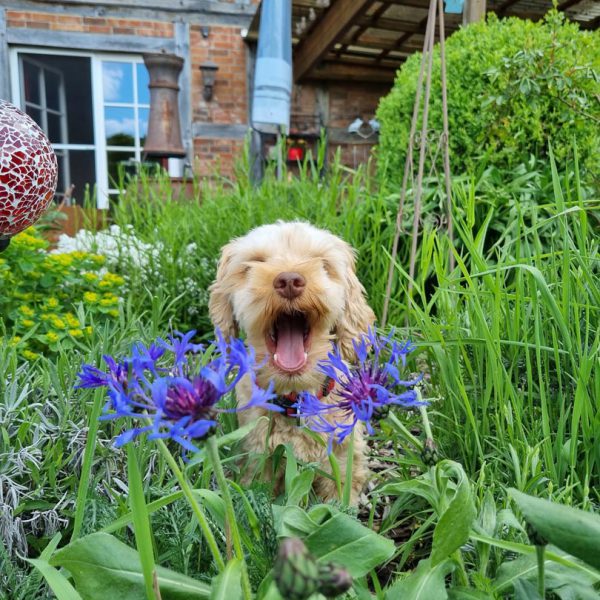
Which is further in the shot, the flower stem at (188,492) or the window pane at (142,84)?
the window pane at (142,84)

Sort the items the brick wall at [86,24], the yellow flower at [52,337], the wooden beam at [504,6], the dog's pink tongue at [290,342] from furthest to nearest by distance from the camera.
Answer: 1. the brick wall at [86,24]
2. the wooden beam at [504,6]
3. the yellow flower at [52,337]
4. the dog's pink tongue at [290,342]

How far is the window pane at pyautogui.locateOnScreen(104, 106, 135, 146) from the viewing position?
392 inches

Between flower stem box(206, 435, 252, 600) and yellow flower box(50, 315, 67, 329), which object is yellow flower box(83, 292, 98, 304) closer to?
yellow flower box(50, 315, 67, 329)

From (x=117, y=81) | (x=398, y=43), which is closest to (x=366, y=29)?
(x=398, y=43)

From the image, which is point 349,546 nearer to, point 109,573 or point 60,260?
point 109,573

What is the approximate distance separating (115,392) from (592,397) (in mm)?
1533

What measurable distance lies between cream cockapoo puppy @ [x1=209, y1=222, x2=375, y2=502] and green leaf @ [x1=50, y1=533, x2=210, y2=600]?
0.80 metres

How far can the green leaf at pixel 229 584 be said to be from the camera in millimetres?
641

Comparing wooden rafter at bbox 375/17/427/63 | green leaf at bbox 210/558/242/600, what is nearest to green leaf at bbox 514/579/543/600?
green leaf at bbox 210/558/242/600

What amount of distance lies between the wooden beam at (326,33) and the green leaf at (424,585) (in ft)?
25.7

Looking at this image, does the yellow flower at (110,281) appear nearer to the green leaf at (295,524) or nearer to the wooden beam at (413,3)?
the green leaf at (295,524)

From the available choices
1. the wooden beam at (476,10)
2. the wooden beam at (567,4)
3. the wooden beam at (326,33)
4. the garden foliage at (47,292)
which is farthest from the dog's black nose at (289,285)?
the wooden beam at (567,4)

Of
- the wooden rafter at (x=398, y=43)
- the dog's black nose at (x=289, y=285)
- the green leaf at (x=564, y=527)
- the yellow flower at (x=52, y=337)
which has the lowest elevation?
the yellow flower at (x=52, y=337)

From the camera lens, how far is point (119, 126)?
32.9 ft
